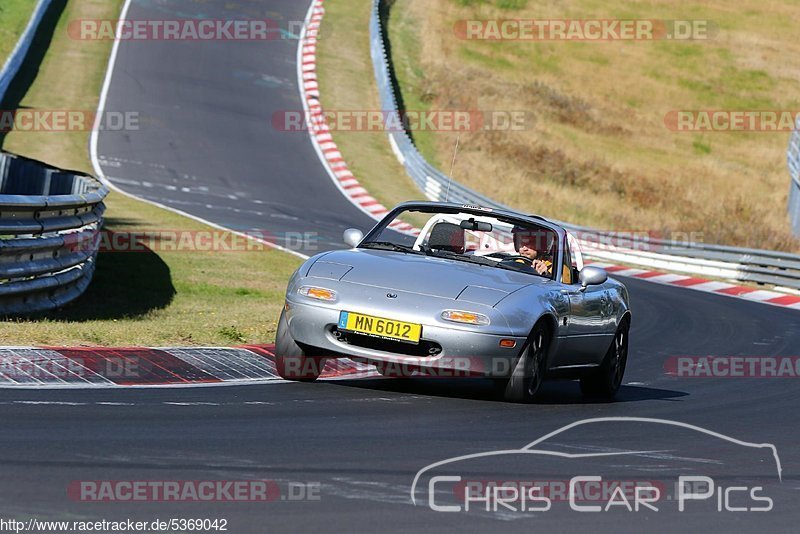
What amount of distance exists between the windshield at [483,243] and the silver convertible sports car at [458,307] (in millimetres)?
10

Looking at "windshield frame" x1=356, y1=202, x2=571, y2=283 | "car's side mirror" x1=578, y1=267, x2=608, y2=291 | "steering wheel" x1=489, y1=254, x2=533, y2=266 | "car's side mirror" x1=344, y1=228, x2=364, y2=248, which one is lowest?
"car's side mirror" x1=578, y1=267, x2=608, y2=291

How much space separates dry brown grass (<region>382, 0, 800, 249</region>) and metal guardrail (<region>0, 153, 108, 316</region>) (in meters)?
20.6

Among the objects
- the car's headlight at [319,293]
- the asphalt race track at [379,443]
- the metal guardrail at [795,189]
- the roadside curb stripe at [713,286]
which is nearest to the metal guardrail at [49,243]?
the car's headlight at [319,293]

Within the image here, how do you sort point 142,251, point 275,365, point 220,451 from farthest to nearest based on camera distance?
point 142,251, point 275,365, point 220,451

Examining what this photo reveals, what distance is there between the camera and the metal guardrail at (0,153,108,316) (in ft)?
41.1

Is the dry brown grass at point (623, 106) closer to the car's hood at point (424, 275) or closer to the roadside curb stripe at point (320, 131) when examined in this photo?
the roadside curb stripe at point (320, 131)

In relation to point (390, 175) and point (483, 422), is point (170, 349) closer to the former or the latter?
point (483, 422)

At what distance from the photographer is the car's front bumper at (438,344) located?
893 centimetres

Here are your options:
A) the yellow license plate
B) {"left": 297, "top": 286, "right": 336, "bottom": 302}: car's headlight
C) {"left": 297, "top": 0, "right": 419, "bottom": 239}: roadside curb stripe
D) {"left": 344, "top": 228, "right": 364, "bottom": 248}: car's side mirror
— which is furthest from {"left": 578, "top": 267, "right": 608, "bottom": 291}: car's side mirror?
{"left": 297, "top": 0, "right": 419, "bottom": 239}: roadside curb stripe

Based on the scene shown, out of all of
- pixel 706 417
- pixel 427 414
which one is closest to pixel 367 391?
pixel 427 414

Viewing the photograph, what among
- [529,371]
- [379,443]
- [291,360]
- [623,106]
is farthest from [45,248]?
[623,106]

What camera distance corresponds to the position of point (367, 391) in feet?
30.9

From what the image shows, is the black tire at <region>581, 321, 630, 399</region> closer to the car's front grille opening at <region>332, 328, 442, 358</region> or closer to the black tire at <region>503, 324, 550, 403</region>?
the black tire at <region>503, 324, 550, 403</region>

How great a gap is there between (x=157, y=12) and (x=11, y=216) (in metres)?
35.2
